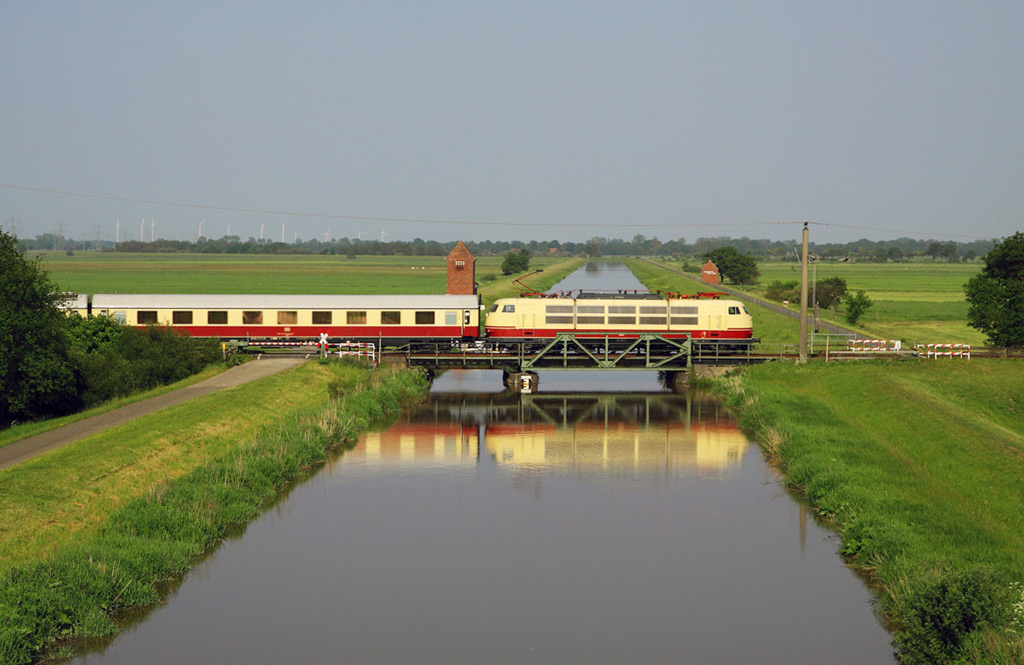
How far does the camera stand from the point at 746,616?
22.6m

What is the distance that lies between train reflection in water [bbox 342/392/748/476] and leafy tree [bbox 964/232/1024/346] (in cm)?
2105

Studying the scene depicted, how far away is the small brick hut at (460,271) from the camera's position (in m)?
74.0

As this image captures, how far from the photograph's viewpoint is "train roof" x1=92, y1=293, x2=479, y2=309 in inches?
2289

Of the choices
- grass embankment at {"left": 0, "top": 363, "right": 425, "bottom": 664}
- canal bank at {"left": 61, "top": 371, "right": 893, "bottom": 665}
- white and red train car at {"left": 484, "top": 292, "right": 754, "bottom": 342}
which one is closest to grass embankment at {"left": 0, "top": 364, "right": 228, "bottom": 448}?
grass embankment at {"left": 0, "top": 363, "right": 425, "bottom": 664}

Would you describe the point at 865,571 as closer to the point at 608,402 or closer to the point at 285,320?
the point at 608,402

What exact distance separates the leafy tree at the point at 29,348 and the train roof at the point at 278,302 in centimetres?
1499

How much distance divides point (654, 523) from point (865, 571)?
6271 millimetres

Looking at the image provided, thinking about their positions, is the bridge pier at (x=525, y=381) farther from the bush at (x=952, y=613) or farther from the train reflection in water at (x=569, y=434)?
the bush at (x=952, y=613)

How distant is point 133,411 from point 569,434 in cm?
1695

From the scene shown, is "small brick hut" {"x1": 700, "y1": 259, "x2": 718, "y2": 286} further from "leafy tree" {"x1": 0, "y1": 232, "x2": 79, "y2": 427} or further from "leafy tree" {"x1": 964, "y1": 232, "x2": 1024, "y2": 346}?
"leafy tree" {"x1": 0, "y1": 232, "x2": 79, "y2": 427}

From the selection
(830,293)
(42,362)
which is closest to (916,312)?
(830,293)

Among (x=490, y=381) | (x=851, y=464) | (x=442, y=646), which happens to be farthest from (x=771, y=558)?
(x=490, y=381)


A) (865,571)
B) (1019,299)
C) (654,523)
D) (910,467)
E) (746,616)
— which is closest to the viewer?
(746,616)

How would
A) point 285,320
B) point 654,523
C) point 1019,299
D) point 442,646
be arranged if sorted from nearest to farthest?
1. point 442,646
2. point 654,523
3. point 285,320
4. point 1019,299
